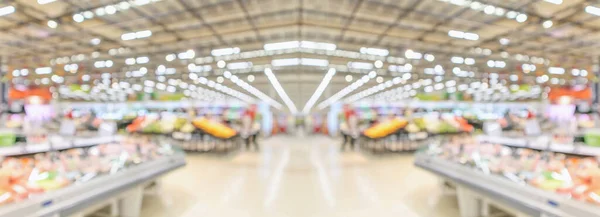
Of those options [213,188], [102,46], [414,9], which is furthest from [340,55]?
[213,188]

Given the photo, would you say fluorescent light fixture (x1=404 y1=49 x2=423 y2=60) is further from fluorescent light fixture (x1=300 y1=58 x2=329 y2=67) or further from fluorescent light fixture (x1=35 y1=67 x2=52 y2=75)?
fluorescent light fixture (x1=35 y1=67 x2=52 y2=75)

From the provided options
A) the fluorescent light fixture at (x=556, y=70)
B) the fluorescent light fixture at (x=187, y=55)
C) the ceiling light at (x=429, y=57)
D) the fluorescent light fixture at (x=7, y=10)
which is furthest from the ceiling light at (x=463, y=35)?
the fluorescent light fixture at (x=7, y=10)

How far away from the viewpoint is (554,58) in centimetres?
1778

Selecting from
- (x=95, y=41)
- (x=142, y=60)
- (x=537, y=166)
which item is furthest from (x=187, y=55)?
(x=537, y=166)

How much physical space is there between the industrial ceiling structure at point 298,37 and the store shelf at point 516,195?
6.17 m

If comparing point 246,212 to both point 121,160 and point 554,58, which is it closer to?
point 121,160

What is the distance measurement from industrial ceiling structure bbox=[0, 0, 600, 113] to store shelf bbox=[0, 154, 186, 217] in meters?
5.90

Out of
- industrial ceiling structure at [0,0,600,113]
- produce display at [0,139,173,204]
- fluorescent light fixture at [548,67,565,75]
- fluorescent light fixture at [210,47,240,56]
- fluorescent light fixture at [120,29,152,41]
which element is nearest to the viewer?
produce display at [0,139,173,204]

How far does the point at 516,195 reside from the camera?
133 inches

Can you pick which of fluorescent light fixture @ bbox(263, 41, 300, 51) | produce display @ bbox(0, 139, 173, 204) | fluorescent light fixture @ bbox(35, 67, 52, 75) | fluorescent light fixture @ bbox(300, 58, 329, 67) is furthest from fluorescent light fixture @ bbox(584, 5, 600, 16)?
fluorescent light fixture @ bbox(35, 67, 52, 75)

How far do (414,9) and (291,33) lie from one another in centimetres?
495

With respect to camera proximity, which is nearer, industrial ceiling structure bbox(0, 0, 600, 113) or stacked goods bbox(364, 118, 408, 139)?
industrial ceiling structure bbox(0, 0, 600, 113)

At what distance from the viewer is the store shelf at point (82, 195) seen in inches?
108

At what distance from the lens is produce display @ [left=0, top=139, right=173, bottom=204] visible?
3032 millimetres
